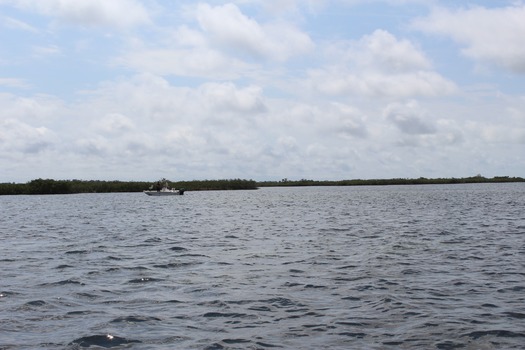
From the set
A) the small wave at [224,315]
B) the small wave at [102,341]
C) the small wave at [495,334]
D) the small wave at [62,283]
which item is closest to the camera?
the small wave at [102,341]

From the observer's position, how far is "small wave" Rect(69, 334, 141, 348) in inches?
485

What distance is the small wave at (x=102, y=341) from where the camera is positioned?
40.4ft

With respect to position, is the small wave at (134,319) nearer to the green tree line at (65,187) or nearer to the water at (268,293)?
the water at (268,293)

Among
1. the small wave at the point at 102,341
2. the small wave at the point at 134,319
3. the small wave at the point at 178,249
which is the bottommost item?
the small wave at the point at 102,341

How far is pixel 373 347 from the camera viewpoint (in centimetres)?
1192

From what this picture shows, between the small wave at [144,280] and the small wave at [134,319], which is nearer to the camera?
the small wave at [134,319]

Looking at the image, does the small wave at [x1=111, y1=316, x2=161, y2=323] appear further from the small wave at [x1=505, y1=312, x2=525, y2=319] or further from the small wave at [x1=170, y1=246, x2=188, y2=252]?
the small wave at [x1=170, y1=246, x2=188, y2=252]

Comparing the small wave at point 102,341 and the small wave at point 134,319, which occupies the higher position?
the small wave at point 134,319

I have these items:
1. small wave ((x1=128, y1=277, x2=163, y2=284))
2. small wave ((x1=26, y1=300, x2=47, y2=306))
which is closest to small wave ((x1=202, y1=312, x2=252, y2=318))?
small wave ((x1=26, y1=300, x2=47, y2=306))

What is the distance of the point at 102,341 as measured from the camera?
12.6 metres

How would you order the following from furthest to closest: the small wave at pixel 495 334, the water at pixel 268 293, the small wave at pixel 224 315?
the small wave at pixel 224 315
the water at pixel 268 293
the small wave at pixel 495 334

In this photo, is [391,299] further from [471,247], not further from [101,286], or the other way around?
[471,247]

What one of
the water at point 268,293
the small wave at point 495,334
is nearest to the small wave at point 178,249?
the water at point 268,293

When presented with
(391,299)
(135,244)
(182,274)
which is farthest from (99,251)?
(391,299)
